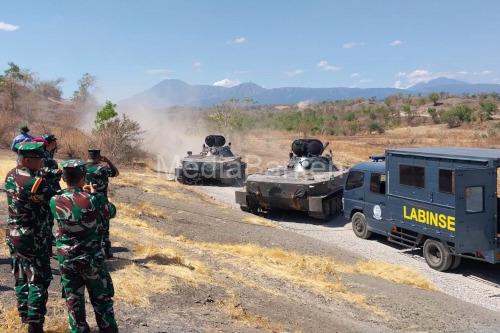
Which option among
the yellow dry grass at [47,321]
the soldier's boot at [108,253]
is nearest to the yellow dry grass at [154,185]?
the soldier's boot at [108,253]

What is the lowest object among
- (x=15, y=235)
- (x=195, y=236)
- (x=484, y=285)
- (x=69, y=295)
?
(x=484, y=285)

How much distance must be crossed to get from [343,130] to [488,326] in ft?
181

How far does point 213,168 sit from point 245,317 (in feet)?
52.1

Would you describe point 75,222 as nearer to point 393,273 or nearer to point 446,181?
point 393,273

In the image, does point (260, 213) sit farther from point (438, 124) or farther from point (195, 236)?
point (438, 124)

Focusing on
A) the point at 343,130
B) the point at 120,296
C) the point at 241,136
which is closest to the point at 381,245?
the point at 120,296

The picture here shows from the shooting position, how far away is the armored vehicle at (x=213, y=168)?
22.0 metres

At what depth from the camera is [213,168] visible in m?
22.0

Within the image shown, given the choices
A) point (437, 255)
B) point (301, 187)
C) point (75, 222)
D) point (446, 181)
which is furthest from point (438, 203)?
point (75, 222)

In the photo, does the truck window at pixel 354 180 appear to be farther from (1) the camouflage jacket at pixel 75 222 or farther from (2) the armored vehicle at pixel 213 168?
(1) the camouflage jacket at pixel 75 222

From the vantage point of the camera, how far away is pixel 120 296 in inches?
253

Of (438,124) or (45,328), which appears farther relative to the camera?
(438,124)

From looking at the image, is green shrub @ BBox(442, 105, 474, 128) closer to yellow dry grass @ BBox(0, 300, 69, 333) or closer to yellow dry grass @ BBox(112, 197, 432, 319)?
yellow dry grass @ BBox(112, 197, 432, 319)

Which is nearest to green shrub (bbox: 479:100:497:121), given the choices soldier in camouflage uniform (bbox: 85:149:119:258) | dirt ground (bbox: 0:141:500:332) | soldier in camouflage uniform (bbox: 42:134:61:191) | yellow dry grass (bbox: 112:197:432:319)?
dirt ground (bbox: 0:141:500:332)
